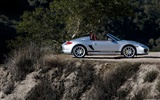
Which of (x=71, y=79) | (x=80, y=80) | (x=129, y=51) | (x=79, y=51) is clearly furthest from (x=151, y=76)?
(x=79, y=51)

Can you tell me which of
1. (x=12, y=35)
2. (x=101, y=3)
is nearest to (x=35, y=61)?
(x=101, y=3)

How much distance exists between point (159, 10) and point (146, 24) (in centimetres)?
737

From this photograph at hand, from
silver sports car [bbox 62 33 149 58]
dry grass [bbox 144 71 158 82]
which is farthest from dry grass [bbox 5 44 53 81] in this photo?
dry grass [bbox 144 71 158 82]

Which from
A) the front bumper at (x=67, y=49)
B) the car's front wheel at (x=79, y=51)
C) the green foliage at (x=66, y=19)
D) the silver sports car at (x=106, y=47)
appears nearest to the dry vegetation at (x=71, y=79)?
the front bumper at (x=67, y=49)

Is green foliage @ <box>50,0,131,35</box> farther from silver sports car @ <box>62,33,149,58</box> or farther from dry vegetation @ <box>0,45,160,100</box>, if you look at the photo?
dry vegetation @ <box>0,45,160,100</box>

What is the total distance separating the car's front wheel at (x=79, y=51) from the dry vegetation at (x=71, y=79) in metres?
1.19

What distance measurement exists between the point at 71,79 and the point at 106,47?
294cm

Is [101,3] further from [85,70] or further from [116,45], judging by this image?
[85,70]

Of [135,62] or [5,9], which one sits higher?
[5,9]

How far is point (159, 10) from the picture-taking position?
62094mm

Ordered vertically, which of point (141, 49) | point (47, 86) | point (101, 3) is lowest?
point (47, 86)

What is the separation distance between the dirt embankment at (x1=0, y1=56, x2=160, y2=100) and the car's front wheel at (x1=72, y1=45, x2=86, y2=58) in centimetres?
140

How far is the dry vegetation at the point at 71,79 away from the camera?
1546 centimetres

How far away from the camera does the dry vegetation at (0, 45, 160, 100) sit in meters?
15.5
